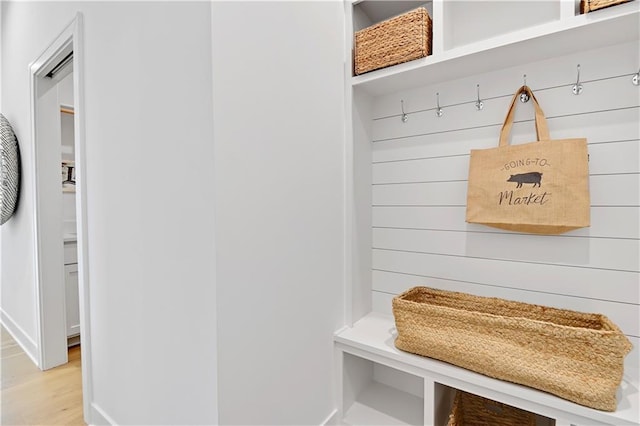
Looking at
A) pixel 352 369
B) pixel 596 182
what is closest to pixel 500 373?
pixel 352 369

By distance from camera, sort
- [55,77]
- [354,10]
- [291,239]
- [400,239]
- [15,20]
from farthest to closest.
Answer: [15,20], [55,77], [400,239], [354,10], [291,239]

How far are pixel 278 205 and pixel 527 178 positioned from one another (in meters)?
0.97

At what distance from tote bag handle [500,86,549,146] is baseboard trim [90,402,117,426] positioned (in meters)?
2.12

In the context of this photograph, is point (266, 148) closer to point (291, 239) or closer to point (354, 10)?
point (291, 239)

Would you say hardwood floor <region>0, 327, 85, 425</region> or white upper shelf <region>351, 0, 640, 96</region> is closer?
white upper shelf <region>351, 0, 640, 96</region>

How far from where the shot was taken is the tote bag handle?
129 cm

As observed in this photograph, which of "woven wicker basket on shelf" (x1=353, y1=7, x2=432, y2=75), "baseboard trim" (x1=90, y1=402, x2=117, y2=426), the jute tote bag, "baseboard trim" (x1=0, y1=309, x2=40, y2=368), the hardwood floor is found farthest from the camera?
"baseboard trim" (x1=0, y1=309, x2=40, y2=368)

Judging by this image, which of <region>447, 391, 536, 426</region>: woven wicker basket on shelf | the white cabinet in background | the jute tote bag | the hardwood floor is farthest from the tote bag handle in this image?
the white cabinet in background

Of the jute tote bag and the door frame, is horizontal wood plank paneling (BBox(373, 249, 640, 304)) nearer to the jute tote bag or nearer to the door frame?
the jute tote bag

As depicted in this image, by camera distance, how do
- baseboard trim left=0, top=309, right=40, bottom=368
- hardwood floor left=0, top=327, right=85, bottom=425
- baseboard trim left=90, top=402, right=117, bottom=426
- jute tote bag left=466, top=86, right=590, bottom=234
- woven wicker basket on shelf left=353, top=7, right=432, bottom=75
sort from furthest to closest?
1. baseboard trim left=0, top=309, right=40, bottom=368
2. hardwood floor left=0, top=327, right=85, bottom=425
3. baseboard trim left=90, top=402, right=117, bottom=426
4. woven wicker basket on shelf left=353, top=7, right=432, bottom=75
5. jute tote bag left=466, top=86, right=590, bottom=234

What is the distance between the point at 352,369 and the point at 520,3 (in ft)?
5.95

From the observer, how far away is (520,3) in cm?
139

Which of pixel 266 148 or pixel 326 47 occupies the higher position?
pixel 326 47

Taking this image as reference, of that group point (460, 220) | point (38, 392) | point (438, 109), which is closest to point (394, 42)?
point (438, 109)
